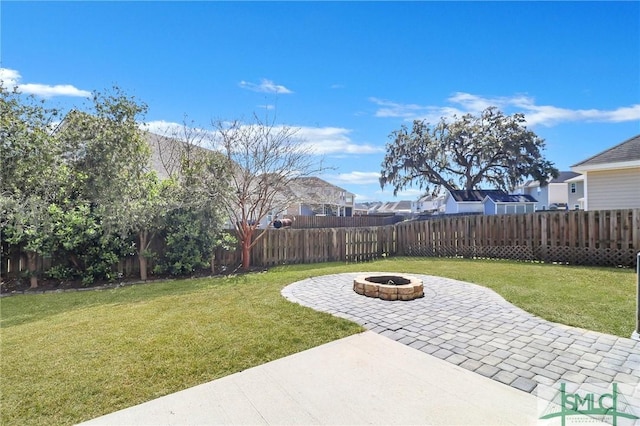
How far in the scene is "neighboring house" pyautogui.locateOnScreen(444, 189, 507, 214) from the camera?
100 ft

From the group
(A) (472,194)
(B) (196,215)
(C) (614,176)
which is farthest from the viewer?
(A) (472,194)

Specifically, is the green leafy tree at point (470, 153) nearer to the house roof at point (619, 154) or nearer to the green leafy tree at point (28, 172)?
the house roof at point (619, 154)

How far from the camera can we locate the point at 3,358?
3.38 meters

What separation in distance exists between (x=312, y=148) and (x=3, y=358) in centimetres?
844

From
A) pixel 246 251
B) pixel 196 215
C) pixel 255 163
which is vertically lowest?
pixel 246 251

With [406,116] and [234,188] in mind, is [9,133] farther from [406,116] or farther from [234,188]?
[406,116]

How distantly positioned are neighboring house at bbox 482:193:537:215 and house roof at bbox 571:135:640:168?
1878 centimetres

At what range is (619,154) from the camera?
11.2 meters

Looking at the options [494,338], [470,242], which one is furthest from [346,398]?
[470,242]

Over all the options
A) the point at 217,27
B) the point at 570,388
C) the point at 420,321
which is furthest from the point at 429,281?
the point at 217,27

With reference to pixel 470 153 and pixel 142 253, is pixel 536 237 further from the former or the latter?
pixel 470 153

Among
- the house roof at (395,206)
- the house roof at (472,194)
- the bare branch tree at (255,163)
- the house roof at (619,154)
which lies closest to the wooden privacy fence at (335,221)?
the house roof at (472,194)
